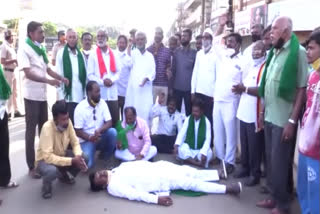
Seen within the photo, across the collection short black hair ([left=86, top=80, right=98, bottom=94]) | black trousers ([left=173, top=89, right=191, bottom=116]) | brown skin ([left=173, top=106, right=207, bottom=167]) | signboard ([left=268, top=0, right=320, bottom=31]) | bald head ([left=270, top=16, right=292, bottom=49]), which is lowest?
brown skin ([left=173, top=106, right=207, bottom=167])

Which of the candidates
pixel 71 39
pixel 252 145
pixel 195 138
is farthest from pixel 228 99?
pixel 71 39

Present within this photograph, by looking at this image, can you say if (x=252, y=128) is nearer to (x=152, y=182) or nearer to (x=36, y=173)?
(x=152, y=182)

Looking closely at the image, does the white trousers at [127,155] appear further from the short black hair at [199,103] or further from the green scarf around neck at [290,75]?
the green scarf around neck at [290,75]

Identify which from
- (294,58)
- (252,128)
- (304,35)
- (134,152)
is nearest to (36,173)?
(134,152)

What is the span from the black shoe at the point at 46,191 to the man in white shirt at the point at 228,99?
2.50 meters

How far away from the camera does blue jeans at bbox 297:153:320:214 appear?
3262 mm

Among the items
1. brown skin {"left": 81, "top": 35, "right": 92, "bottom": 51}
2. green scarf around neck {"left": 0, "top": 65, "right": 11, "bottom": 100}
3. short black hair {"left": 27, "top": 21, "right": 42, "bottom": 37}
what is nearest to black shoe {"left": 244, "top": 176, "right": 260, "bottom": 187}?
green scarf around neck {"left": 0, "top": 65, "right": 11, "bottom": 100}

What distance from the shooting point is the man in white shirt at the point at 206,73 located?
6191mm

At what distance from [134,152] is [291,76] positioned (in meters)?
2.96

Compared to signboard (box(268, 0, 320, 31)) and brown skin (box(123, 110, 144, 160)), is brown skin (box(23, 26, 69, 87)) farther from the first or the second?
signboard (box(268, 0, 320, 31))

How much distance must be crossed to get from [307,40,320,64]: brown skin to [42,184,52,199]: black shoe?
11.0 feet

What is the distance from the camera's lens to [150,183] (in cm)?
462

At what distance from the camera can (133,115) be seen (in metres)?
5.92

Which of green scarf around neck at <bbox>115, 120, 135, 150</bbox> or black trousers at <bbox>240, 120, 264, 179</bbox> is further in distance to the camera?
green scarf around neck at <bbox>115, 120, 135, 150</bbox>
